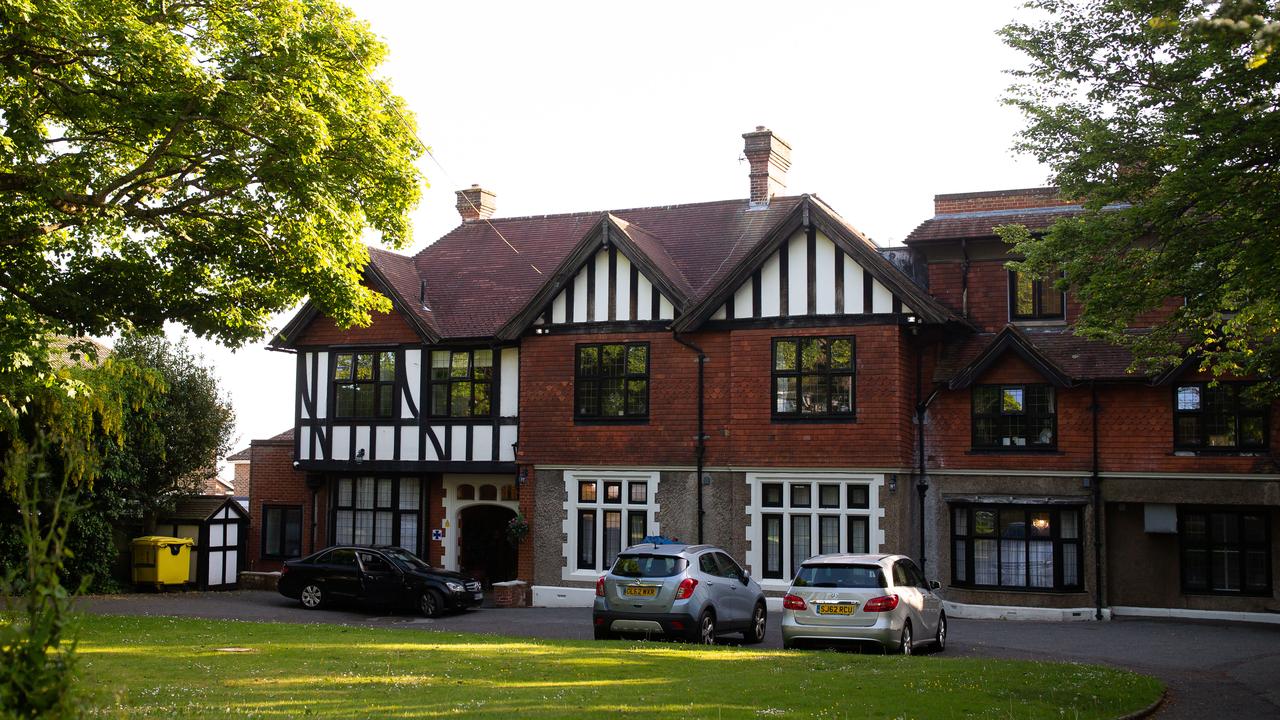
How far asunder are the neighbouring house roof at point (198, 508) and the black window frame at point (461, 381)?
7661 mm

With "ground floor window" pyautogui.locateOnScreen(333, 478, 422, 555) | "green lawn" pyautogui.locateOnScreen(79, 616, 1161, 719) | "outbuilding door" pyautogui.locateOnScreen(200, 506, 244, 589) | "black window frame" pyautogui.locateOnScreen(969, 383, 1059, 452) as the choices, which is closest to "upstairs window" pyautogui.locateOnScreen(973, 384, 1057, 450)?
"black window frame" pyautogui.locateOnScreen(969, 383, 1059, 452)

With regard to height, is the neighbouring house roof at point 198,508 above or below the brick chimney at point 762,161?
below

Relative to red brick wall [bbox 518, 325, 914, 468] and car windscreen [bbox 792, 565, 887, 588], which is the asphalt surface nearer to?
car windscreen [bbox 792, 565, 887, 588]

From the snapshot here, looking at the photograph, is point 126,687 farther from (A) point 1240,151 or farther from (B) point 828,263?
(B) point 828,263

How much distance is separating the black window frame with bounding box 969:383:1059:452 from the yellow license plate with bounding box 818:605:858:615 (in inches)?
393

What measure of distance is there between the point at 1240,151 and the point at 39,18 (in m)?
14.4

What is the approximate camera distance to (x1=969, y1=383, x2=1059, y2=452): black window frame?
26547 millimetres

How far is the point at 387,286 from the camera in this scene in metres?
30.6

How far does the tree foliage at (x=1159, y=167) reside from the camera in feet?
44.7

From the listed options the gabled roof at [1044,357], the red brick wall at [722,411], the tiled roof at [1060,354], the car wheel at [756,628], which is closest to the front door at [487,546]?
the red brick wall at [722,411]

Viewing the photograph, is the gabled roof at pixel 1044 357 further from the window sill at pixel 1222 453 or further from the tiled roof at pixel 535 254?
the tiled roof at pixel 535 254

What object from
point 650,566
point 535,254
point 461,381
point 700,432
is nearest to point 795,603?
point 650,566

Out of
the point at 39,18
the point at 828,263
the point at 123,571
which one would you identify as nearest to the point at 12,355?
the point at 39,18

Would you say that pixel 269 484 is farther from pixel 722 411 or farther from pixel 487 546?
pixel 722 411
